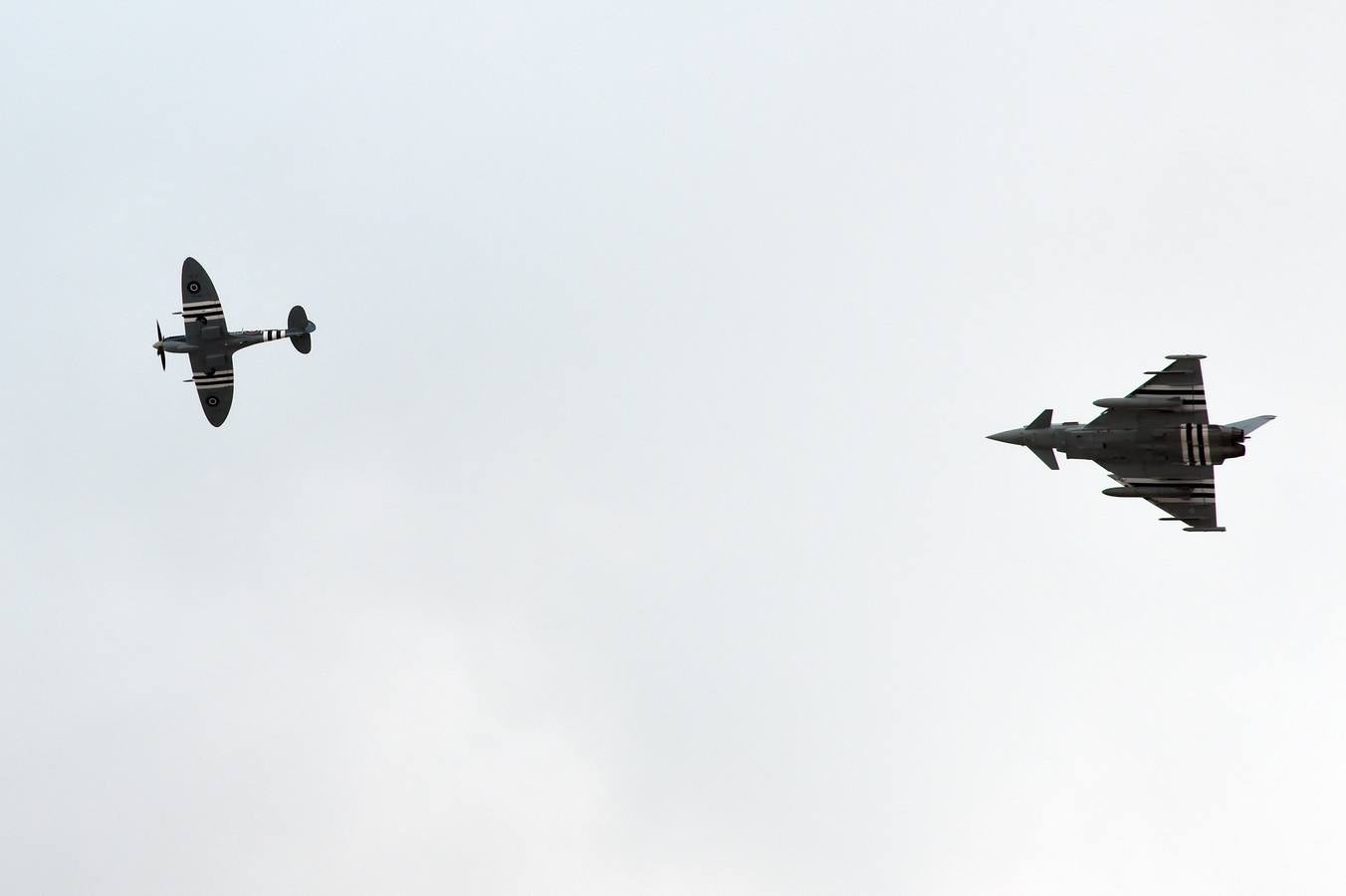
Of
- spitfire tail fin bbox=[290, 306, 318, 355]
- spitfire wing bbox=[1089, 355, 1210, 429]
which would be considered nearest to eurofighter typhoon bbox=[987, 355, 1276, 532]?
spitfire wing bbox=[1089, 355, 1210, 429]

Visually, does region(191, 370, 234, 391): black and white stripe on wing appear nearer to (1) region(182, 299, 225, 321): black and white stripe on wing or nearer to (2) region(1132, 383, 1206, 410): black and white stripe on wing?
(1) region(182, 299, 225, 321): black and white stripe on wing

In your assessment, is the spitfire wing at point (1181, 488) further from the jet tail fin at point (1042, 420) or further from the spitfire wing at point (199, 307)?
the spitfire wing at point (199, 307)

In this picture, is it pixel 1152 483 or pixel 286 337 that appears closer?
pixel 1152 483

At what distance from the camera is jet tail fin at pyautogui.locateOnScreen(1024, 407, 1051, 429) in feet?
321

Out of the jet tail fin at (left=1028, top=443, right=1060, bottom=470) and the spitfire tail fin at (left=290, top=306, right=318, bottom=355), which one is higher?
the spitfire tail fin at (left=290, top=306, right=318, bottom=355)

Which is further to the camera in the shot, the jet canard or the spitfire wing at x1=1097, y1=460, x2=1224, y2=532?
the jet canard

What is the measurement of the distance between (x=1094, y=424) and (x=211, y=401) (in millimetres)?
68340

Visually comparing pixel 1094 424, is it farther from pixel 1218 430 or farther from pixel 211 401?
pixel 211 401

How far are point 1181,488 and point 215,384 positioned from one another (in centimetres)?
7370

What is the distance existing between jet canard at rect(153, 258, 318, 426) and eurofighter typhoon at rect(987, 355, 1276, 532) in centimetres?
5361

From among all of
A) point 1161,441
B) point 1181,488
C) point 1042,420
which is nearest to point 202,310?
point 1042,420

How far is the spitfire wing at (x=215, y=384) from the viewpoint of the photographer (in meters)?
117

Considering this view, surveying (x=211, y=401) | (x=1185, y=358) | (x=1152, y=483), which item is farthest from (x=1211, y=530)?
(x=211, y=401)

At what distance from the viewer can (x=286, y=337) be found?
114062 millimetres
